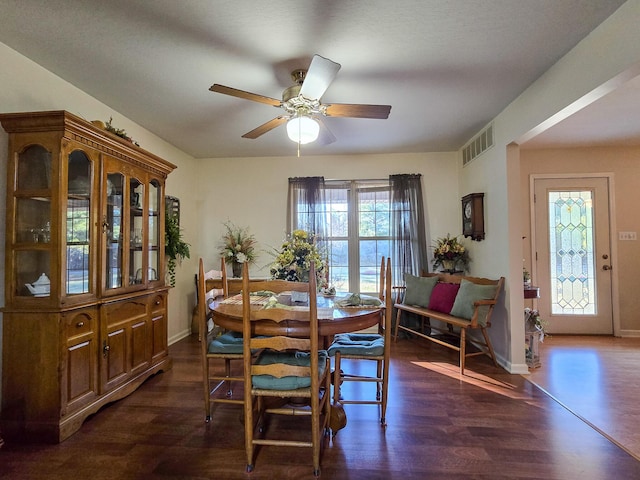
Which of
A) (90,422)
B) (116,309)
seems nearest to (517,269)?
(116,309)

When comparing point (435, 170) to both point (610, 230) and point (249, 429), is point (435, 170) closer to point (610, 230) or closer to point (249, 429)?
point (610, 230)

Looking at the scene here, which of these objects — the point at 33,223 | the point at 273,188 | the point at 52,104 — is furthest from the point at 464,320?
the point at 52,104

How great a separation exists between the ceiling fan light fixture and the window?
2.31m

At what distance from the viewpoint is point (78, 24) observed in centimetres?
193

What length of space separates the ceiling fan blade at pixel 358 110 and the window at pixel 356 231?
2321 mm

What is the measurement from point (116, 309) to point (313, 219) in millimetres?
2724

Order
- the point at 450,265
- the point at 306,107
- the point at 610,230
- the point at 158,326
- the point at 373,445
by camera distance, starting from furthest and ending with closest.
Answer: the point at 610,230 < the point at 450,265 < the point at 158,326 < the point at 306,107 < the point at 373,445

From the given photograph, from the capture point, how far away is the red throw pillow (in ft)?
12.2

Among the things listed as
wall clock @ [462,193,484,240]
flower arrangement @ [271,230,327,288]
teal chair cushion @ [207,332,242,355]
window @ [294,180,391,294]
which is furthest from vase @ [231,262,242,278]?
wall clock @ [462,193,484,240]

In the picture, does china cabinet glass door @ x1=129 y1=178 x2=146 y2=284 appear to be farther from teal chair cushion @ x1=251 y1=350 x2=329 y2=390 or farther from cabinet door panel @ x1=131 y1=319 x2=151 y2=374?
teal chair cushion @ x1=251 y1=350 x2=329 y2=390

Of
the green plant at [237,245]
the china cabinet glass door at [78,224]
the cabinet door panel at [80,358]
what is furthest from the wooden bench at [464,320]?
the china cabinet glass door at [78,224]

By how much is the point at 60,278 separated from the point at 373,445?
7.44ft

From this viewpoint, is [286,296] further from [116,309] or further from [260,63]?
[260,63]

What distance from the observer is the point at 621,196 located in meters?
4.37
